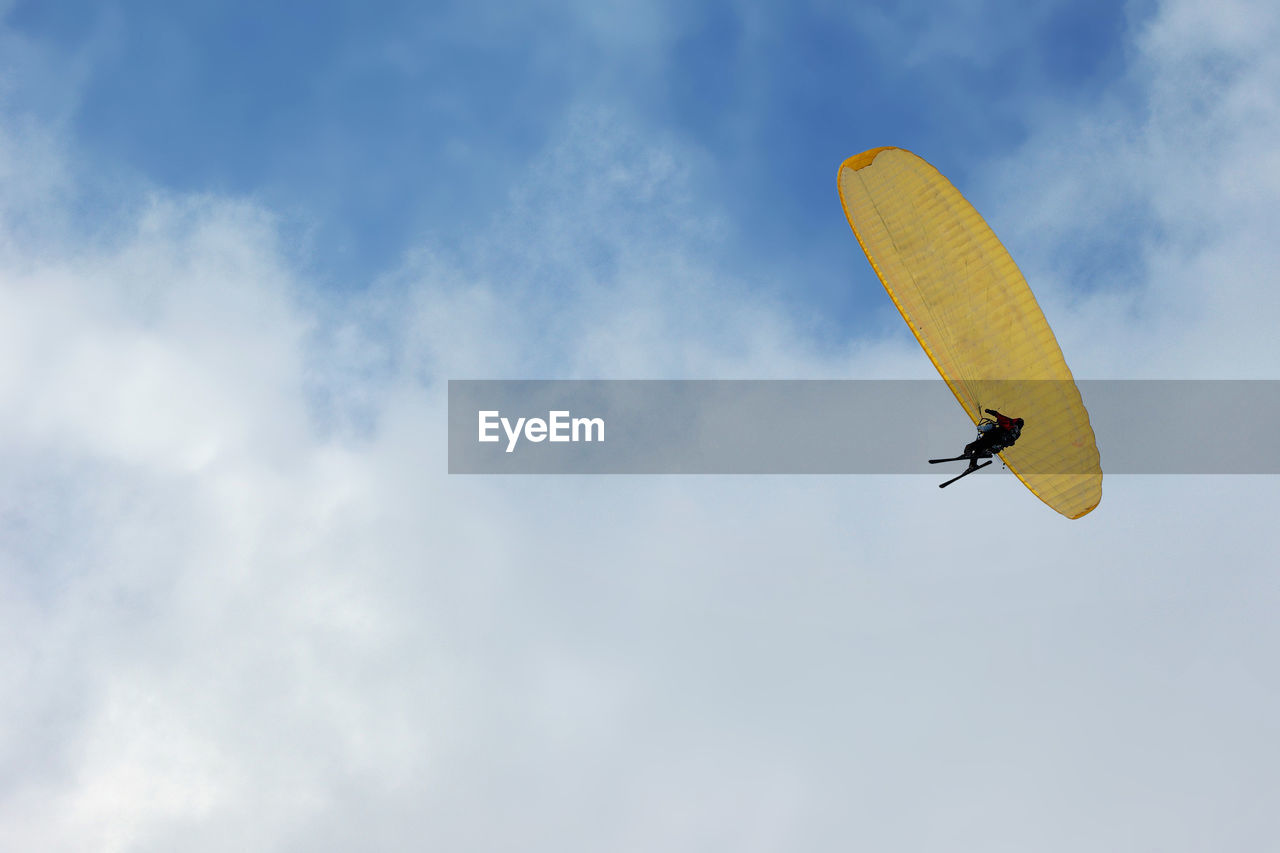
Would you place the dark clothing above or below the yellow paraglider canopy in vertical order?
below

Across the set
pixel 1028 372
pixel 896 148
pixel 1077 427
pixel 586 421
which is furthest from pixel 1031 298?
pixel 586 421

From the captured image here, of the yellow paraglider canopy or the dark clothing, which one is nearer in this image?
the dark clothing

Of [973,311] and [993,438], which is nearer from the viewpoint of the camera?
[993,438]

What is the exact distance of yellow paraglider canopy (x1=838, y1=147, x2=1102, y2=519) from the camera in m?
54.8

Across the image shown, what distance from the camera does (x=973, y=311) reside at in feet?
185

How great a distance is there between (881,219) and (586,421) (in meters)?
22.2

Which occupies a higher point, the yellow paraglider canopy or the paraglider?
the yellow paraglider canopy

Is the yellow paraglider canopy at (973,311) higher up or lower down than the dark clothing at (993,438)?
higher up

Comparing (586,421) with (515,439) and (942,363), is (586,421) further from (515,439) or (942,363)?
(942,363)

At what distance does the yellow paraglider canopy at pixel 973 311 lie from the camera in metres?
54.8

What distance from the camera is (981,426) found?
5256cm

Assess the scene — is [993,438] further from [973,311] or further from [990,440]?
[973,311]

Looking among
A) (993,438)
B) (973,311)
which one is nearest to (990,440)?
(993,438)

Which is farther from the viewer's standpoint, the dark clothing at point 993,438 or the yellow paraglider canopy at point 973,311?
the yellow paraglider canopy at point 973,311
